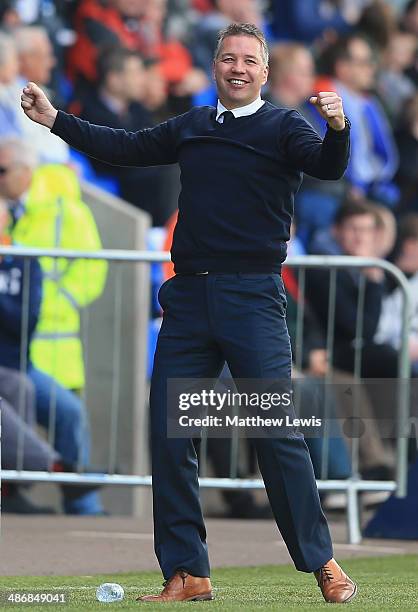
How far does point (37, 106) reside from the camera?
5.68 meters

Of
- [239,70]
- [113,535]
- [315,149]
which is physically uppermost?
[239,70]

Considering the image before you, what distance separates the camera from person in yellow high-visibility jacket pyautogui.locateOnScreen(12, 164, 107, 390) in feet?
29.6

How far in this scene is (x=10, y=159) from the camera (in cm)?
1023

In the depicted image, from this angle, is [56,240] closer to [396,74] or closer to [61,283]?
[61,283]

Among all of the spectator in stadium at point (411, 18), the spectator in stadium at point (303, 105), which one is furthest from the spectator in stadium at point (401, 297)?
the spectator in stadium at point (411, 18)

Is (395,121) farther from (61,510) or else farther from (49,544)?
(49,544)

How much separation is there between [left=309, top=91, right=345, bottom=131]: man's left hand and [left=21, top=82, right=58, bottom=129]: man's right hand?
3.54ft

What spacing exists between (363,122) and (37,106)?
897 centimetres

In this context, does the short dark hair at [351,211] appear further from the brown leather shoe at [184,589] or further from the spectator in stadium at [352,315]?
the brown leather shoe at [184,589]

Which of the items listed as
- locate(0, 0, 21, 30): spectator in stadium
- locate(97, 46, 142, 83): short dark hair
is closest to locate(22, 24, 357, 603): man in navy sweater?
locate(0, 0, 21, 30): spectator in stadium

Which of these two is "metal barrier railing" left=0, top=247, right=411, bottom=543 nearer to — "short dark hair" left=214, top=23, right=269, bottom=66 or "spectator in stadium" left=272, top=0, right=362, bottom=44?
"short dark hair" left=214, top=23, right=269, bottom=66

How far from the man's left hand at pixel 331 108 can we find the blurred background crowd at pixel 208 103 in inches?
157

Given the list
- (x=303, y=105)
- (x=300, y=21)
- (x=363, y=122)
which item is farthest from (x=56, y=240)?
(x=300, y=21)

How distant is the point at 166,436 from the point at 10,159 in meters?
5.01
